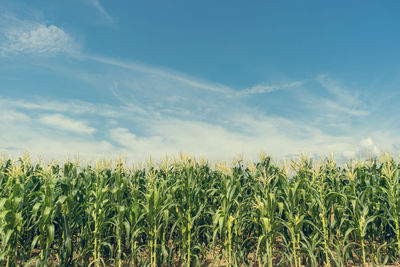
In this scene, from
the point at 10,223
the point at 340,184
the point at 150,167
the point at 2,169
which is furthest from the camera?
the point at 2,169

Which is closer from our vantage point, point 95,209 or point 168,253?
point 95,209

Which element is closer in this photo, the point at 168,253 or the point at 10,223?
the point at 10,223

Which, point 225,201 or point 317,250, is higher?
point 225,201

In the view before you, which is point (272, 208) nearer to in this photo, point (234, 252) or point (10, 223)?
point (234, 252)

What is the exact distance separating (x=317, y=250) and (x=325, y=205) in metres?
1.11

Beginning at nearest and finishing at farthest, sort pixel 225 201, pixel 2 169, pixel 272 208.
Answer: pixel 272 208, pixel 225 201, pixel 2 169

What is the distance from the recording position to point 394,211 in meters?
6.39

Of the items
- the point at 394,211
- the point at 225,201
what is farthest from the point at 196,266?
the point at 394,211

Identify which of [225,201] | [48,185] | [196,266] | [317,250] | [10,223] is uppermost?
[48,185]

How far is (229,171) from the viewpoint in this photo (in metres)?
6.80

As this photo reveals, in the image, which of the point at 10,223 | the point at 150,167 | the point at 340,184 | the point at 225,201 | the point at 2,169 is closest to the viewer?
the point at 10,223

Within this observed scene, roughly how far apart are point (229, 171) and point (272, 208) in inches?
55.6

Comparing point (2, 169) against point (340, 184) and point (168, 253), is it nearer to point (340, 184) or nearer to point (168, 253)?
point (168, 253)

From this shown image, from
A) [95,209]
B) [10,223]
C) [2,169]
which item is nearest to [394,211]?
[95,209]
